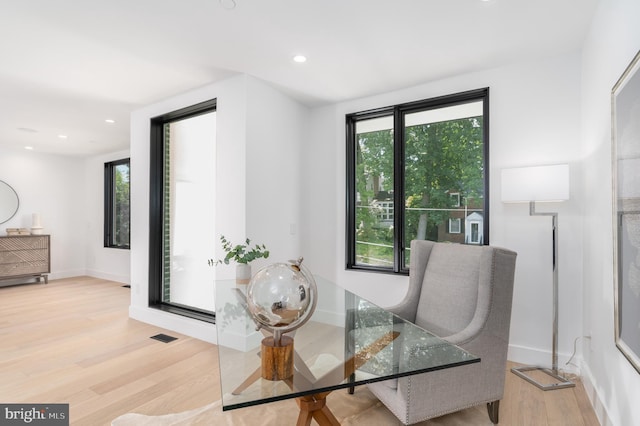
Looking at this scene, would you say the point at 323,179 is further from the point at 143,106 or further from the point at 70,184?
the point at 70,184

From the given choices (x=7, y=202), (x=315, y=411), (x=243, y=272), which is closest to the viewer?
(x=315, y=411)

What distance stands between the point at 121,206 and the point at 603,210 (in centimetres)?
706

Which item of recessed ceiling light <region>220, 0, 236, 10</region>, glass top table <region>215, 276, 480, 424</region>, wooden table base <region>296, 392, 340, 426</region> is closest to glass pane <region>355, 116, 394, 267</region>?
glass top table <region>215, 276, 480, 424</region>

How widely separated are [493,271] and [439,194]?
1.46 metres

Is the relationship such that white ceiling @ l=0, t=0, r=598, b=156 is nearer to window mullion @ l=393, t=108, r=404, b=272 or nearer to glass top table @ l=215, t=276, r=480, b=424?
window mullion @ l=393, t=108, r=404, b=272

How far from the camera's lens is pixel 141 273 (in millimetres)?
3863

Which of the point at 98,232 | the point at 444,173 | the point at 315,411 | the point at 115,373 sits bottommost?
the point at 115,373

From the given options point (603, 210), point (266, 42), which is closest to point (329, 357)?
point (603, 210)

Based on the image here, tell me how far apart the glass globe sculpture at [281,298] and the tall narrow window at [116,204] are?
5979 mm

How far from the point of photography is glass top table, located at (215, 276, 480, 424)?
40.4 inches

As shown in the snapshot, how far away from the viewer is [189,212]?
375 centimetres

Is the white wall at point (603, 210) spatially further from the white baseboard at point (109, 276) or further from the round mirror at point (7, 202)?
the round mirror at point (7, 202)

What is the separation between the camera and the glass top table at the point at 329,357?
3.37 ft

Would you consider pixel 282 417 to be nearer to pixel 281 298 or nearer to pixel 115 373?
pixel 281 298
